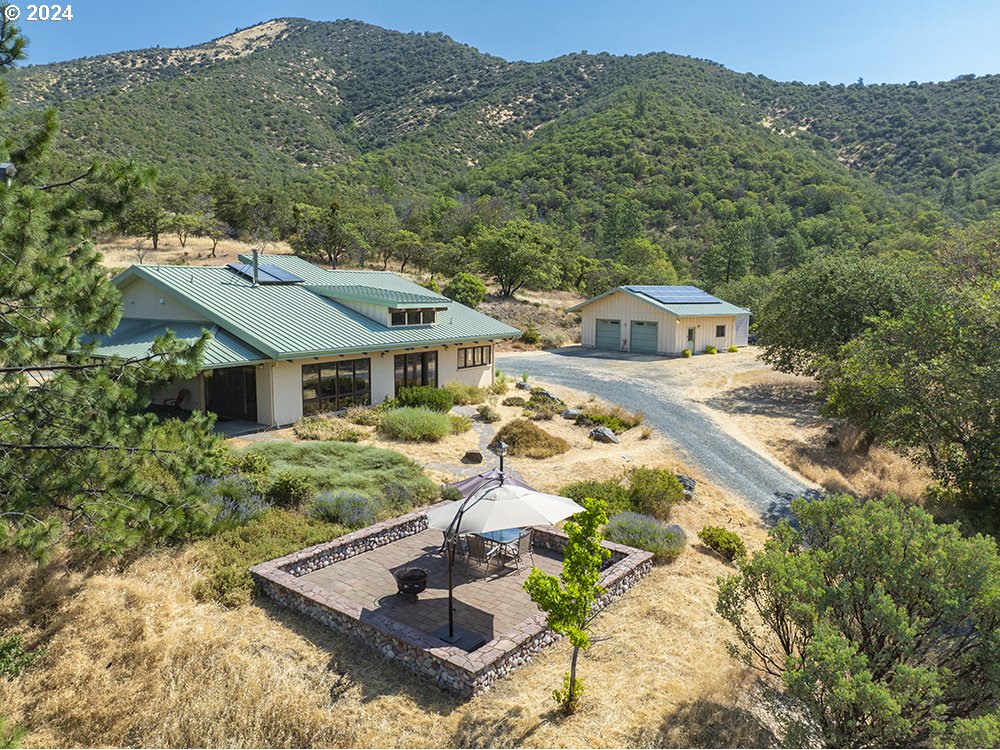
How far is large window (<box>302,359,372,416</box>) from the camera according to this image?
2016 centimetres

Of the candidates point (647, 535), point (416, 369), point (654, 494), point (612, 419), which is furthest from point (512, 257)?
point (647, 535)

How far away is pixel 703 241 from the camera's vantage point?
75125 millimetres

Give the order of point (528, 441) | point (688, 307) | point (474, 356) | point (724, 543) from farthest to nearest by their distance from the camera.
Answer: point (688, 307), point (474, 356), point (528, 441), point (724, 543)

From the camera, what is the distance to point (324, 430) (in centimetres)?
1867

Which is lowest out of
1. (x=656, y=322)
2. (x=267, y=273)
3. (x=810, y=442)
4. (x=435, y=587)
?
(x=810, y=442)

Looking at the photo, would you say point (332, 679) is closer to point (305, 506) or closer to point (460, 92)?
point (305, 506)

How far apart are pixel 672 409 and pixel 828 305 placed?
9.35 meters

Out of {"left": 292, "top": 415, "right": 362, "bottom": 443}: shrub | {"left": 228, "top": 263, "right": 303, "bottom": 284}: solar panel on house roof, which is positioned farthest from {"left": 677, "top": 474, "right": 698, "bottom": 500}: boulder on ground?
{"left": 228, "top": 263, "right": 303, "bottom": 284}: solar panel on house roof

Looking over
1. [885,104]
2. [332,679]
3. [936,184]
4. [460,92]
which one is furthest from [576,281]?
[885,104]

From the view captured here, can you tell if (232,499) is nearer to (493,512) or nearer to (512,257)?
(493,512)

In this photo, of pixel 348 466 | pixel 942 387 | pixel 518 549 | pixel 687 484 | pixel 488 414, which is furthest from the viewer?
pixel 488 414

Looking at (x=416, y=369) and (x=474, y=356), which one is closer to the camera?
(x=416, y=369)

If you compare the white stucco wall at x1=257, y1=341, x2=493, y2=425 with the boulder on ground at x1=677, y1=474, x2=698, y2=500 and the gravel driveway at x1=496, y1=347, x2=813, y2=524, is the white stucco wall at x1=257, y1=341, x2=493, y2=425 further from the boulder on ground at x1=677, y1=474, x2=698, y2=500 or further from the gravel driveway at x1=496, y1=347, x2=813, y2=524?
the boulder on ground at x1=677, y1=474, x2=698, y2=500

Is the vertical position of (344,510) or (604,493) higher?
Answer: (344,510)
